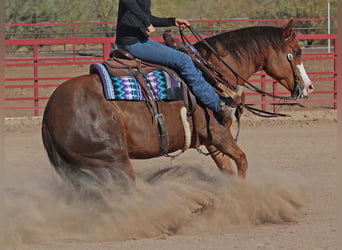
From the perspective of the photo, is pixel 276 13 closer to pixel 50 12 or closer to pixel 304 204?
pixel 50 12

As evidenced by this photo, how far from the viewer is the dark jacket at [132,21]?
21.2 ft

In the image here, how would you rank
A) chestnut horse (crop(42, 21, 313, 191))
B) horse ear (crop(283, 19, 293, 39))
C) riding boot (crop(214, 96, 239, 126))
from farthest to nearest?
horse ear (crop(283, 19, 293, 39)) < riding boot (crop(214, 96, 239, 126)) < chestnut horse (crop(42, 21, 313, 191))

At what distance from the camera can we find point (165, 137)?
6.59 metres

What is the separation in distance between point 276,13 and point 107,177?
2703 centimetres

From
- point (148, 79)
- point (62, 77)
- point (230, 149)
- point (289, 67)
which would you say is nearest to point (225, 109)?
point (230, 149)

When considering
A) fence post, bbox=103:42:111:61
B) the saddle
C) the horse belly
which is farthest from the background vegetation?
the horse belly

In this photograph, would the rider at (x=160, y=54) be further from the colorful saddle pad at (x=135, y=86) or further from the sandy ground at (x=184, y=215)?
the sandy ground at (x=184, y=215)

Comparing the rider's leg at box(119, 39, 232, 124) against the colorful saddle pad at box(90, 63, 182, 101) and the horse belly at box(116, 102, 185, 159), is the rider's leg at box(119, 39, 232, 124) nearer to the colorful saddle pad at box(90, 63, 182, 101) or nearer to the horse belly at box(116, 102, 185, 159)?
the colorful saddle pad at box(90, 63, 182, 101)

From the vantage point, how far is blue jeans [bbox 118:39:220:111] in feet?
22.0

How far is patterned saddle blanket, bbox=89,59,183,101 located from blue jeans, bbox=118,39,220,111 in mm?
62

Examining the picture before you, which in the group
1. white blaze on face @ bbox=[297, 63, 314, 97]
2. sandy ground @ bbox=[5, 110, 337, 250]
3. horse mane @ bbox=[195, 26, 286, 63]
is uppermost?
horse mane @ bbox=[195, 26, 286, 63]

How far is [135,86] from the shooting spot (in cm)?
650

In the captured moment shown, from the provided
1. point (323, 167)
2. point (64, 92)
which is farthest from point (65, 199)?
point (323, 167)

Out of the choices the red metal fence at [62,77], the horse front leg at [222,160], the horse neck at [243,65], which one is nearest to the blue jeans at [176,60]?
the horse neck at [243,65]
